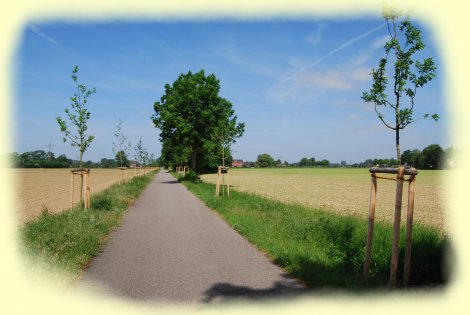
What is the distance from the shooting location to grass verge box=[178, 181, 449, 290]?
592 centimetres

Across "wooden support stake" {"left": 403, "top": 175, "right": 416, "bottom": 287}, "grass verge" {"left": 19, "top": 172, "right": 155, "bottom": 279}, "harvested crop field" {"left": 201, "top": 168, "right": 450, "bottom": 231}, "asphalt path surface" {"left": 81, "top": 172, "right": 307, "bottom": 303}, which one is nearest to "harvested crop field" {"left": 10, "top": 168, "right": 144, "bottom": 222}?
"grass verge" {"left": 19, "top": 172, "right": 155, "bottom": 279}

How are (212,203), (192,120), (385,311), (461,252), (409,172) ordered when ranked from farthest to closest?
1. (192,120)
2. (212,203)
3. (461,252)
4. (409,172)
5. (385,311)

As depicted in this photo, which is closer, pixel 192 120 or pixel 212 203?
pixel 212 203

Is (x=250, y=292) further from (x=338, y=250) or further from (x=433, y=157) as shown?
(x=433, y=157)

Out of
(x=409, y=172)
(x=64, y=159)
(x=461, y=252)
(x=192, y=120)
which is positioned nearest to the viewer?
(x=409, y=172)

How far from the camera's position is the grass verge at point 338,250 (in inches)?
233

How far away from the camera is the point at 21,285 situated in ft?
19.0

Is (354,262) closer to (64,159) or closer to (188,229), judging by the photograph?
(188,229)

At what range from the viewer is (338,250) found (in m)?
7.66

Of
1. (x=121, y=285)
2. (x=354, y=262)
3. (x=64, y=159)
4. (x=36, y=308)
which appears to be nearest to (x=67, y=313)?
(x=36, y=308)

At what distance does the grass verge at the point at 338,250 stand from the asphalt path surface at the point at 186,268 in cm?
34

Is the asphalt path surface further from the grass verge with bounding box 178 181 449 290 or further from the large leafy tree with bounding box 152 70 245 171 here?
the large leafy tree with bounding box 152 70 245 171

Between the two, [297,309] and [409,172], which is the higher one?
[409,172]

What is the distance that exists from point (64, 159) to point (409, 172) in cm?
15457
